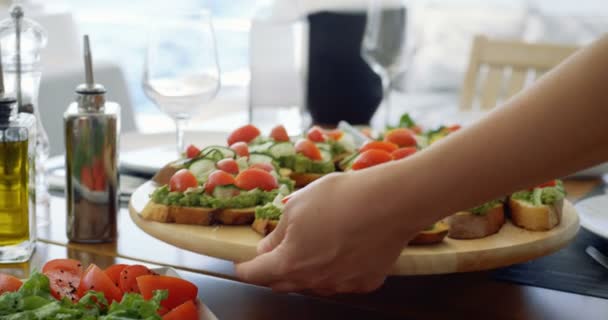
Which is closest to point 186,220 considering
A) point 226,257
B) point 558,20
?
point 226,257

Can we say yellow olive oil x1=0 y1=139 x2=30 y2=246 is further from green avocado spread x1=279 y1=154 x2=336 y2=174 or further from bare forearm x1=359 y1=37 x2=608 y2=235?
bare forearm x1=359 y1=37 x2=608 y2=235

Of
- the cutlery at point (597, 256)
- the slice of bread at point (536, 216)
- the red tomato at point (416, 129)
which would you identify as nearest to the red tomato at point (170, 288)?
the slice of bread at point (536, 216)

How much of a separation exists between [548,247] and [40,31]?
0.80 meters

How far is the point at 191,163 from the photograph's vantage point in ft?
4.11

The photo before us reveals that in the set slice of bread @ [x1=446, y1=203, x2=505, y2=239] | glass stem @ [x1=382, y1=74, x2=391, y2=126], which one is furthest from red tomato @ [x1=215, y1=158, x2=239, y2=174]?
glass stem @ [x1=382, y1=74, x2=391, y2=126]

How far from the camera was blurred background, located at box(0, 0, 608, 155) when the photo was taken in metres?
1.85

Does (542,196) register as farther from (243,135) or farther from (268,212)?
(243,135)

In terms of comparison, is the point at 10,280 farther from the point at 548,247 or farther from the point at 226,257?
the point at 548,247

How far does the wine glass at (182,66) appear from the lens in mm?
1373

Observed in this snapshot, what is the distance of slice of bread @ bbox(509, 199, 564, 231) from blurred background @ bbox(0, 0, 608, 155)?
569mm

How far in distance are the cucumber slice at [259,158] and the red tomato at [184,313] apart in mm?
482

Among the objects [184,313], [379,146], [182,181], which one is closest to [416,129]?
[379,146]

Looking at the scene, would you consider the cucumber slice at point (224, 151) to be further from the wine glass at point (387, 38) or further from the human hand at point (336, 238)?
the wine glass at point (387, 38)

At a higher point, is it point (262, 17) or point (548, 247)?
point (262, 17)
